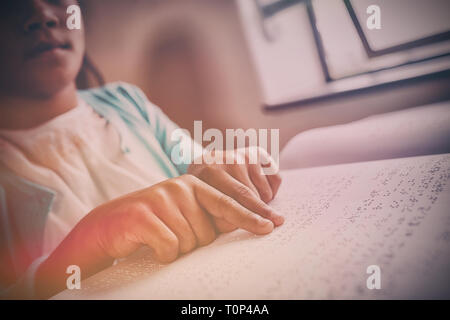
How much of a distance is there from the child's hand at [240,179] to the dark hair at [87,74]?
1.47 ft

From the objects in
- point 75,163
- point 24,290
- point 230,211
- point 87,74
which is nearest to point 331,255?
point 230,211

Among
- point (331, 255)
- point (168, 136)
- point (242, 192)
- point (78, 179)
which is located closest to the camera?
point (331, 255)

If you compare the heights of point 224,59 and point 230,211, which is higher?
point 224,59

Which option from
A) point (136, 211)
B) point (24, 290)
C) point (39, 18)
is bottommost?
point (24, 290)

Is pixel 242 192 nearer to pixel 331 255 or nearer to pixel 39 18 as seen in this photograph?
pixel 331 255

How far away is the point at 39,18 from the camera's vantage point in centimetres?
57

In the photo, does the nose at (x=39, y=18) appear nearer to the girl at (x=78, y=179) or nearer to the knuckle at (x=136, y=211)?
the girl at (x=78, y=179)

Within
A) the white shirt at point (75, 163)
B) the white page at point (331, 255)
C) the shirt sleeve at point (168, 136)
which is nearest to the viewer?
the white page at point (331, 255)

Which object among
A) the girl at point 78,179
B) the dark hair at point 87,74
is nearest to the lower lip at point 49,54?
the girl at point 78,179

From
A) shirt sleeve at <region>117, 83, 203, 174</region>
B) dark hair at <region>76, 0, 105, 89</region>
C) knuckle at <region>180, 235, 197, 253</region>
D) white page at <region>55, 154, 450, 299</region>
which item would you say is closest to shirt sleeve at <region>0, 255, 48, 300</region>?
white page at <region>55, 154, 450, 299</region>

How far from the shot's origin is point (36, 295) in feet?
1.24

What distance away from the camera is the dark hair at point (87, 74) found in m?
0.70

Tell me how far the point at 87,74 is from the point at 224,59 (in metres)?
0.41
